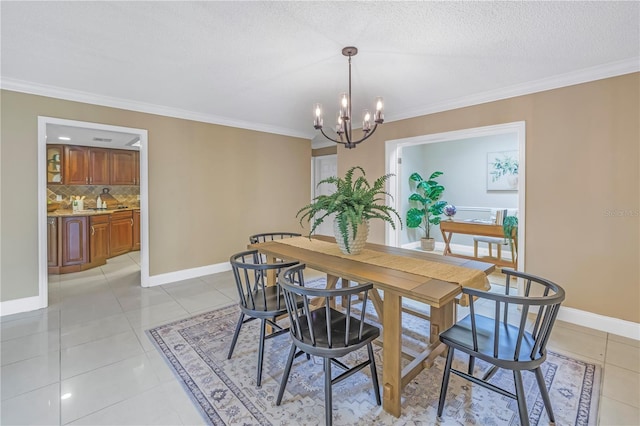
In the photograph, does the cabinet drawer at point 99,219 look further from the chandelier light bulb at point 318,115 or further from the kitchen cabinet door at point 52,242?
the chandelier light bulb at point 318,115

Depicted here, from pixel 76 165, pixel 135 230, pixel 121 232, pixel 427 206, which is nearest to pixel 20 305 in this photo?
pixel 121 232

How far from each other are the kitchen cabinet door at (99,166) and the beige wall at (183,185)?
9.23 ft

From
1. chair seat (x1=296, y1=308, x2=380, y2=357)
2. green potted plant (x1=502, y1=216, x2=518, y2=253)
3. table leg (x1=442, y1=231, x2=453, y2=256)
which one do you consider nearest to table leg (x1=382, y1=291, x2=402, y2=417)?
chair seat (x1=296, y1=308, x2=380, y2=357)

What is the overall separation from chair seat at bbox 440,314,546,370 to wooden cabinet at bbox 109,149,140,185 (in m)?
6.66

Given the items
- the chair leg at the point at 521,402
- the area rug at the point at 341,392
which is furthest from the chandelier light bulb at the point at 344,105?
the chair leg at the point at 521,402

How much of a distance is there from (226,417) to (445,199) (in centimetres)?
599

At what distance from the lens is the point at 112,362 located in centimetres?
217

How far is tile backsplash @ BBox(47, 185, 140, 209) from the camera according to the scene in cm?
552

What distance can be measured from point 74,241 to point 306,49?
4.74 meters

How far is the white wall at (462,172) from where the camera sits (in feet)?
18.5

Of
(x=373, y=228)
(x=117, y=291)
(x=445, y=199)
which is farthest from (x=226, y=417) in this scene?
(x=445, y=199)

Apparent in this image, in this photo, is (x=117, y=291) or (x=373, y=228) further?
(x=373, y=228)

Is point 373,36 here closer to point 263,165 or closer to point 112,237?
point 263,165

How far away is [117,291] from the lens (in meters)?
3.69
